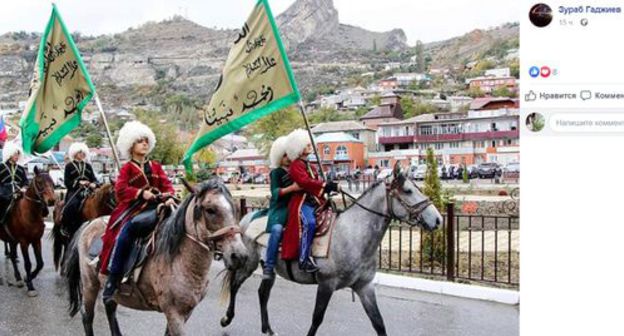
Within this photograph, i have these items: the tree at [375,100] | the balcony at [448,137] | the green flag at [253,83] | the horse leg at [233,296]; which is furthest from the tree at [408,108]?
the horse leg at [233,296]

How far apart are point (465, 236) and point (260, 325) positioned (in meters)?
10.0

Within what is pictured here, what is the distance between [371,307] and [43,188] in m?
6.15

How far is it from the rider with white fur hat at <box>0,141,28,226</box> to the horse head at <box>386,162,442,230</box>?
6.83 m

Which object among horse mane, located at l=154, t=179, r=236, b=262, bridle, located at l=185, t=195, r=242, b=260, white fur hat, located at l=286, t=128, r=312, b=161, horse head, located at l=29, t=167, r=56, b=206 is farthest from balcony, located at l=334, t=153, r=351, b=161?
bridle, located at l=185, t=195, r=242, b=260

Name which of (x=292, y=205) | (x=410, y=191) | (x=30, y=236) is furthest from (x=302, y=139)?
(x=30, y=236)

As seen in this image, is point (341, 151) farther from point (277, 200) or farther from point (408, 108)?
point (277, 200)

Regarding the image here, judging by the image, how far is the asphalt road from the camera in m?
6.88

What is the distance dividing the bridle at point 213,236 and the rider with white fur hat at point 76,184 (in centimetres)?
573

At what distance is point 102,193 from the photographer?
948 cm

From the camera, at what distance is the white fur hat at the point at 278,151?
6.48 metres

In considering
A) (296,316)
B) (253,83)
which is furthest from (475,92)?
(253,83)
